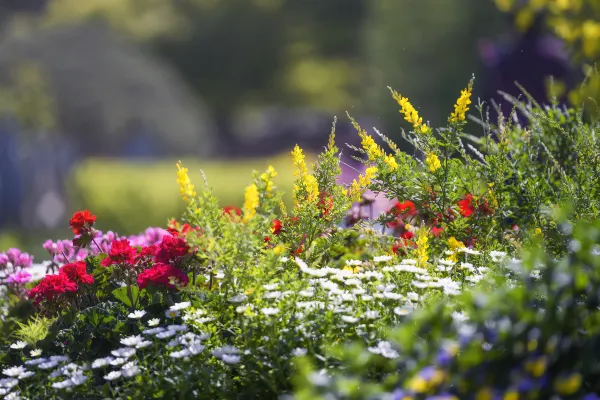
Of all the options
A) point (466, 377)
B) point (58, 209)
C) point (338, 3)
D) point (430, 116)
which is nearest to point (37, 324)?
point (466, 377)

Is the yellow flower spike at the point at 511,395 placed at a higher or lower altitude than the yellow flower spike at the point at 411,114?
lower

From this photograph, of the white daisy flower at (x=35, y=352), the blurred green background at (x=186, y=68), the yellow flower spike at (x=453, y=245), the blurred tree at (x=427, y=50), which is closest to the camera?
the white daisy flower at (x=35, y=352)

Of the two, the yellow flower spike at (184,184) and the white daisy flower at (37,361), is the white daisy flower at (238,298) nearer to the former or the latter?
the yellow flower spike at (184,184)

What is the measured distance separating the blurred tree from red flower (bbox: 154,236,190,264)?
12.5 meters

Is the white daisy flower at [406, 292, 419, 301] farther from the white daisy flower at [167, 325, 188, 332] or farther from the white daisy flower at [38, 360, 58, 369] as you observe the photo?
the white daisy flower at [38, 360, 58, 369]

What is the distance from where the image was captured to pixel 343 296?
297cm

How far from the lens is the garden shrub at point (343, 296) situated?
79.3 inches

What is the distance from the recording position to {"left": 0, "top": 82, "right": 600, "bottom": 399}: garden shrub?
6.61ft

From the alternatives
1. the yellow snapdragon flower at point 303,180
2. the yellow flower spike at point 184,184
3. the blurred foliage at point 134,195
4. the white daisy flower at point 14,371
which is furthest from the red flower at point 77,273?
the blurred foliage at point 134,195

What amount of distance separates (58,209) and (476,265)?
53.4 feet

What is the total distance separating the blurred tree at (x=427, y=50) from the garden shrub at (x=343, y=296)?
1150 cm

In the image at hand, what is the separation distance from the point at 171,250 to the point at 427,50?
1383 centimetres

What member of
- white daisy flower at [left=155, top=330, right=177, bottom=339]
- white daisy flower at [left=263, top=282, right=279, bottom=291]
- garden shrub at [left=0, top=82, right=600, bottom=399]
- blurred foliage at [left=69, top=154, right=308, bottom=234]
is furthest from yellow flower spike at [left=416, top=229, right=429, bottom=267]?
blurred foliage at [left=69, top=154, right=308, bottom=234]

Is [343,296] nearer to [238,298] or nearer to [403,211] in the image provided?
[238,298]
